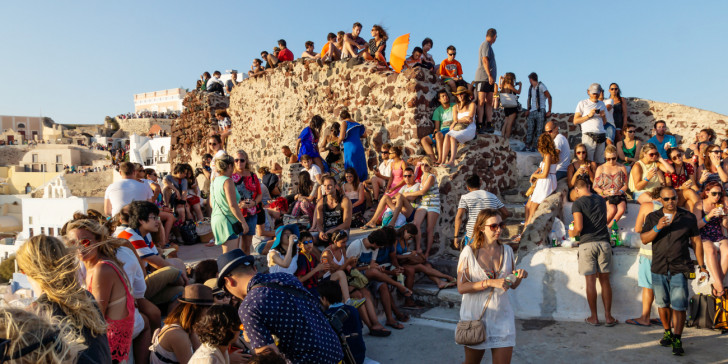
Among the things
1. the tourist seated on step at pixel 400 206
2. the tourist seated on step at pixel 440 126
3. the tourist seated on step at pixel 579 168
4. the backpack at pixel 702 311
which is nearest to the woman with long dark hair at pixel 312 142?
the tourist seated on step at pixel 400 206

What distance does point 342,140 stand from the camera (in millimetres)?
9562

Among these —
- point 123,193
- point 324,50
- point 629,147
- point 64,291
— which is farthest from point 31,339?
point 629,147

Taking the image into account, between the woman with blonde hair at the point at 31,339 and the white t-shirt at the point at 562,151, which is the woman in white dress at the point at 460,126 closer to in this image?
the white t-shirt at the point at 562,151

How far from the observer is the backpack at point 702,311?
5859mm

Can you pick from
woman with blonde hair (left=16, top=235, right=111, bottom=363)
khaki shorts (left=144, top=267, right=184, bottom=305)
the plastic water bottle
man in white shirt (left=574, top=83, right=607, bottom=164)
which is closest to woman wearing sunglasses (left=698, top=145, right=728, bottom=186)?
man in white shirt (left=574, top=83, right=607, bottom=164)

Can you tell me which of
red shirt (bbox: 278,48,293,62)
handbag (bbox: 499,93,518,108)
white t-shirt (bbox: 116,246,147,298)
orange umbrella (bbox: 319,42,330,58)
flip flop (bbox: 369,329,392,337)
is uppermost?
red shirt (bbox: 278,48,293,62)

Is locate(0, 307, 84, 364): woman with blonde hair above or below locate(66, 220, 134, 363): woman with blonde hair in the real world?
above

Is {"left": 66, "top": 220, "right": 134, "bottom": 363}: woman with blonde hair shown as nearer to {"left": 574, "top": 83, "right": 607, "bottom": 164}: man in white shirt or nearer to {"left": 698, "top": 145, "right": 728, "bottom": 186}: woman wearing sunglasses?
{"left": 698, "top": 145, "right": 728, "bottom": 186}: woman wearing sunglasses

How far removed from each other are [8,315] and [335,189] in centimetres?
649

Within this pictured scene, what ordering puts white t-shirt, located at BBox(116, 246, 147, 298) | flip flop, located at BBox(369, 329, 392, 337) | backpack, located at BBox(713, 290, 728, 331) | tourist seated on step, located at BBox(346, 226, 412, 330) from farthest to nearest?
1. tourist seated on step, located at BBox(346, 226, 412, 330)
2. flip flop, located at BBox(369, 329, 392, 337)
3. backpack, located at BBox(713, 290, 728, 331)
4. white t-shirt, located at BBox(116, 246, 147, 298)

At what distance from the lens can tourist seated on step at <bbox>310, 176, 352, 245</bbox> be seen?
7.79m

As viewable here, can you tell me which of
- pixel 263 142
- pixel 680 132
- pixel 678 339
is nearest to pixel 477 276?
pixel 678 339

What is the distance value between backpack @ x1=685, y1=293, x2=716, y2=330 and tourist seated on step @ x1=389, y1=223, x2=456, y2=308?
287 cm

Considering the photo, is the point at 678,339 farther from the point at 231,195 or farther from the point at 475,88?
the point at 475,88
